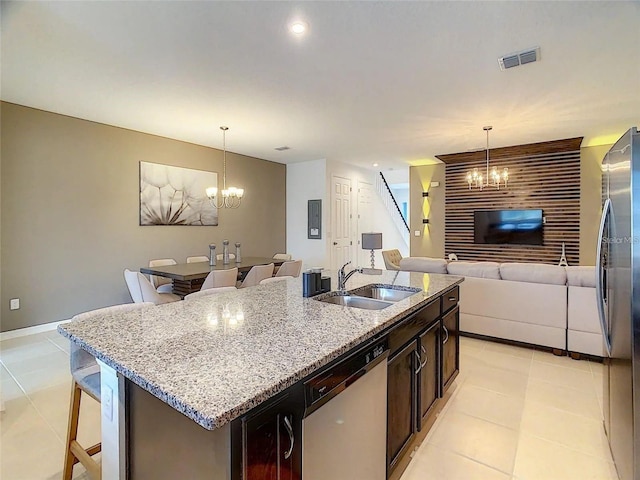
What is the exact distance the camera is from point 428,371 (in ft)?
7.22

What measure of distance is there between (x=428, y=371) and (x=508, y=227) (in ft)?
18.2

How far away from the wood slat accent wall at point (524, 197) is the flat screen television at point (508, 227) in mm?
114

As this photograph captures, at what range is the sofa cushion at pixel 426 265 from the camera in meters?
4.01

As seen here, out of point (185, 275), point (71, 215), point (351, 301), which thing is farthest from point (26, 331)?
point (351, 301)

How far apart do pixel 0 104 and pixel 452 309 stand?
5.30m

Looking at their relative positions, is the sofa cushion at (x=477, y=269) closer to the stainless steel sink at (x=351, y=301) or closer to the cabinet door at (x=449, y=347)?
the cabinet door at (x=449, y=347)

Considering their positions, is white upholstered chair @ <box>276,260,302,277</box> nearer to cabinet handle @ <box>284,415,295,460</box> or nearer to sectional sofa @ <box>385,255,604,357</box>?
sectional sofa @ <box>385,255,604,357</box>

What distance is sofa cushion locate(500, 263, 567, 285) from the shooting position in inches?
137

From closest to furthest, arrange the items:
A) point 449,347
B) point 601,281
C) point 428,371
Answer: point 601,281 → point 428,371 → point 449,347

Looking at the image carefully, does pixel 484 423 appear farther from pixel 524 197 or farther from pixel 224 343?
pixel 524 197

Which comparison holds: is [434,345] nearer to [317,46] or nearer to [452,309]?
[452,309]

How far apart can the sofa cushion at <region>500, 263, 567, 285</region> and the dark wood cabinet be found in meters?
3.40

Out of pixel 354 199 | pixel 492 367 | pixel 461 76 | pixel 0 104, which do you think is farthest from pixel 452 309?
pixel 354 199

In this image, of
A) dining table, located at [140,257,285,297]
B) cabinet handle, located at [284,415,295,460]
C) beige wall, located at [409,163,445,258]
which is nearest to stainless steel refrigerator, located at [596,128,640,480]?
cabinet handle, located at [284,415,295,460]
